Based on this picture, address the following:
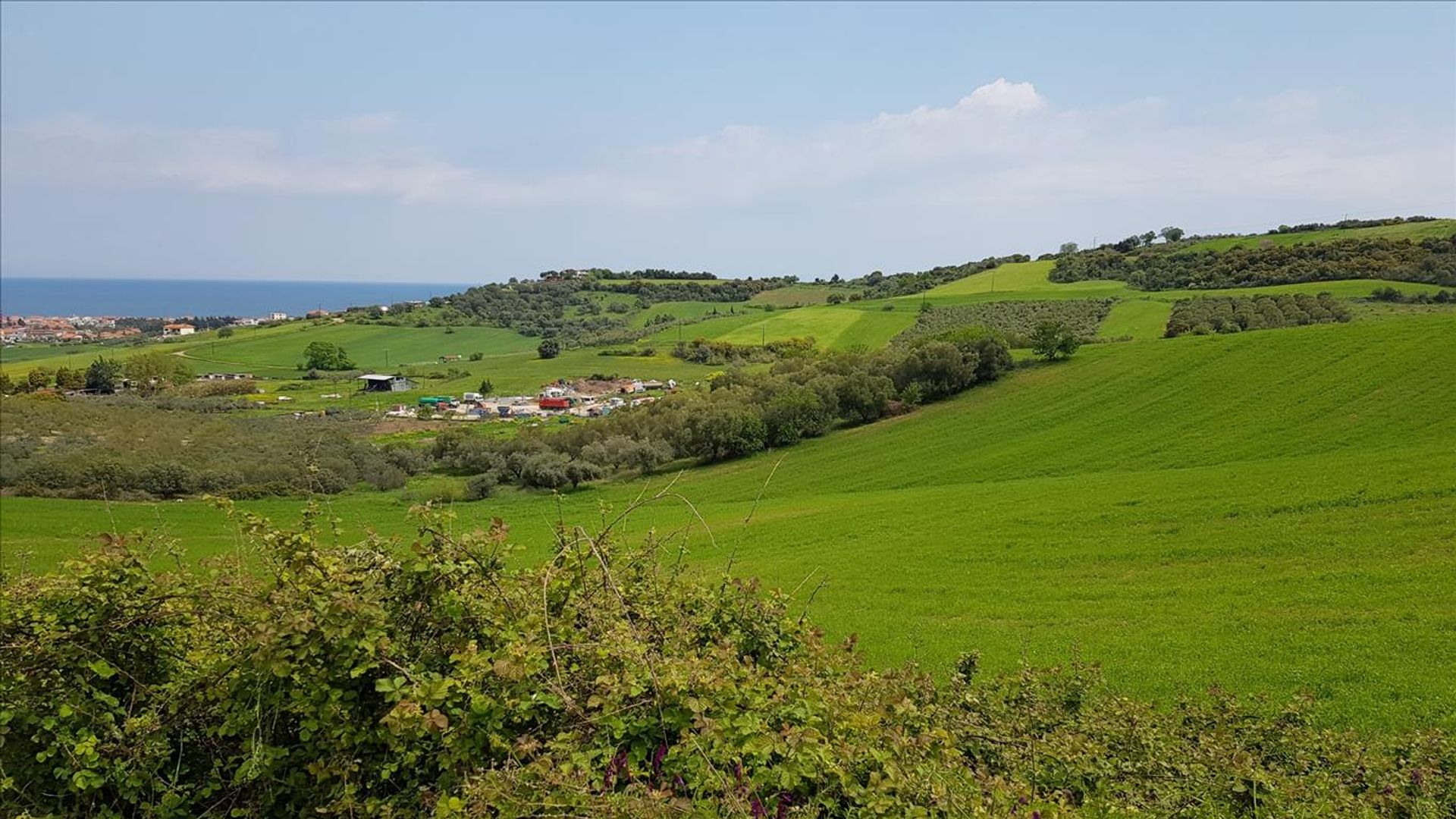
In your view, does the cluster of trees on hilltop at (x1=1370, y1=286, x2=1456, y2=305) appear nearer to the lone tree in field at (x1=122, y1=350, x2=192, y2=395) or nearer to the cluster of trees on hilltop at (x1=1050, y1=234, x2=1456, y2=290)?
the cluster of trees on hilltop at (x1=1050, y1=234, x2=1456, y2=290)

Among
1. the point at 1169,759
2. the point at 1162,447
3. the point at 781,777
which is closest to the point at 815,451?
the point at 1162,447

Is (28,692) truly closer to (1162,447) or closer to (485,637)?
(485,637)

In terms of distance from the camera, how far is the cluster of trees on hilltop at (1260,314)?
56.6 m

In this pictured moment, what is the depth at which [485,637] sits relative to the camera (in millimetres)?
3822

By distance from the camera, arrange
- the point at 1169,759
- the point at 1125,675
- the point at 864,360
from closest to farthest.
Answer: the point at 1169,759 → the point at 1125,675 → the point at 864,360

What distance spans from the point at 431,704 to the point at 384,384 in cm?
9917

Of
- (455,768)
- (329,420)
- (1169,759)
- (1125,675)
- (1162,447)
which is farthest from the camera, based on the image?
(329,420)

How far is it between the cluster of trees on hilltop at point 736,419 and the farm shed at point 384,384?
3923 cm

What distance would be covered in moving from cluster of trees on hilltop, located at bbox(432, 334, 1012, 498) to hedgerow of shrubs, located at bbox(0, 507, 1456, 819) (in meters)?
43.3

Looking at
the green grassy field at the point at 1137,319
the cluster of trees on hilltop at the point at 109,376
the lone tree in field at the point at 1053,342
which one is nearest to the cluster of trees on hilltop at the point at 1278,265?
the green grassy field at the point at 1137,319

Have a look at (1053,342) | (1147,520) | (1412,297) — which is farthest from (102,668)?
(1412,297)

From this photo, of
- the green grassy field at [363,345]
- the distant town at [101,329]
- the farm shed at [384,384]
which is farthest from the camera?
the distant town at [101,329]

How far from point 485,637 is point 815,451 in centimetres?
4574

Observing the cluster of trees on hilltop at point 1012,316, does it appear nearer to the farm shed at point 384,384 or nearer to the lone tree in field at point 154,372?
the farm shed at point 384,384
